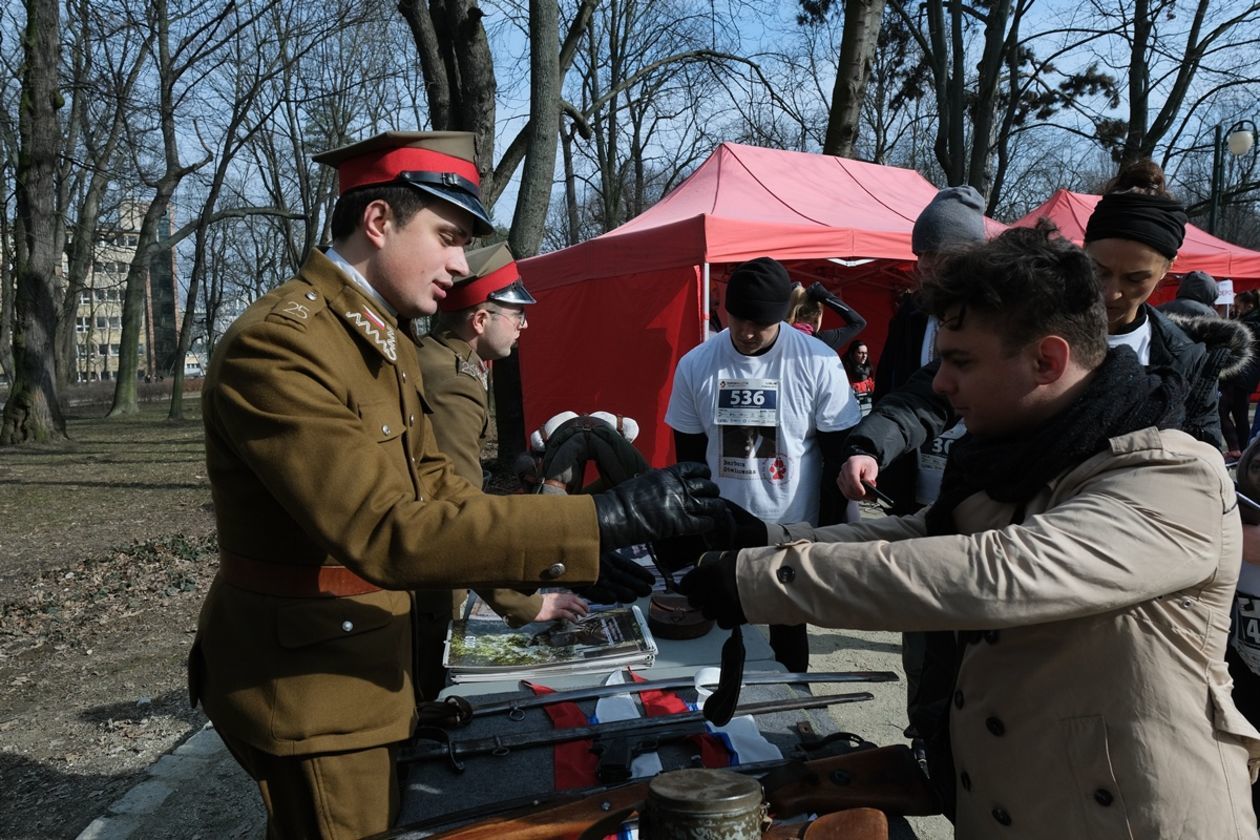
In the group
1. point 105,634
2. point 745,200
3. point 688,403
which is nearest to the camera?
point 688,403

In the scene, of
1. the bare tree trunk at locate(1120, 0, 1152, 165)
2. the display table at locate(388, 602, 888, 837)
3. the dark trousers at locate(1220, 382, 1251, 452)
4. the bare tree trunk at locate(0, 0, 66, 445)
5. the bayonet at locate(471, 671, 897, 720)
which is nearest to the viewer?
the display table at locate(388, 602, 888, 837)

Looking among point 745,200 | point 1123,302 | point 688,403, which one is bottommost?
point 688,403

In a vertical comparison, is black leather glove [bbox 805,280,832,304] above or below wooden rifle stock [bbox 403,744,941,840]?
above

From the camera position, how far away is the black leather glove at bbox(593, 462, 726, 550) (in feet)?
4.92

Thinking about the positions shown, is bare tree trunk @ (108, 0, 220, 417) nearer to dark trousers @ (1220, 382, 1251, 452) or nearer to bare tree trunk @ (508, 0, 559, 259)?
bare tree trunk @ (508, 0, 559, 259)

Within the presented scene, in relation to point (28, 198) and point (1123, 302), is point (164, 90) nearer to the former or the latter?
point (28, 198)

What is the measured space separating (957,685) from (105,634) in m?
5.21

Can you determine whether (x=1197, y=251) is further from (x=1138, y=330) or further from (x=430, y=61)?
(x=1138, y=330)

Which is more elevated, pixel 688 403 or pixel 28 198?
pixel 28 198

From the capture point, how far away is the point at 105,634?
17.3 feet

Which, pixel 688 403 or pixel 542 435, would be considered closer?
pixel 688 403

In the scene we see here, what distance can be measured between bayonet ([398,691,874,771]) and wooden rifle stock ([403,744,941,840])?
1.36 feet

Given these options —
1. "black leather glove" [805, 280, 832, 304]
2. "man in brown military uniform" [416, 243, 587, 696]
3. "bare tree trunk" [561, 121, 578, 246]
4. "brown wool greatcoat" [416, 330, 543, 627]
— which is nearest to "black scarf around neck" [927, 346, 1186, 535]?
"man in brown military uniform" [416, 243, 587, 696]

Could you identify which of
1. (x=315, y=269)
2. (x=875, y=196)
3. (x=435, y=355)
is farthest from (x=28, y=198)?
(x=315, y=269)
